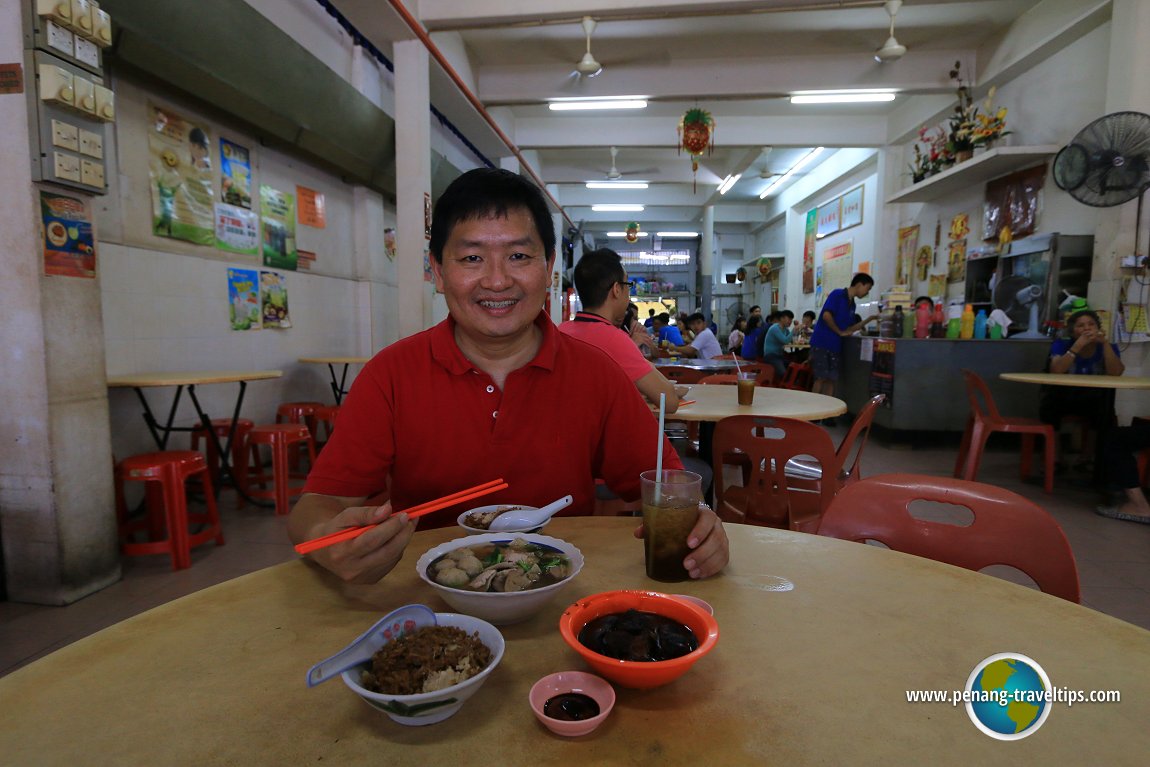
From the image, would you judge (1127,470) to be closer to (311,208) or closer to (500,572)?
(500,572)

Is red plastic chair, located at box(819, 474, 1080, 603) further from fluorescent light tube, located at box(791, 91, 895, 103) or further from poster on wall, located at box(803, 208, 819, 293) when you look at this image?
poster on wall, located at box(803, 208, 819, 293)

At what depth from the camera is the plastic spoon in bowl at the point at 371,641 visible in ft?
1.92

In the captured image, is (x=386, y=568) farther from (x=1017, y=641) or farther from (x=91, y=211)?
(x=91, y=211)

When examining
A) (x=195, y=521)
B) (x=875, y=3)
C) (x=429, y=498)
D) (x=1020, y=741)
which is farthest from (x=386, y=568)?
(x=875, y=3)

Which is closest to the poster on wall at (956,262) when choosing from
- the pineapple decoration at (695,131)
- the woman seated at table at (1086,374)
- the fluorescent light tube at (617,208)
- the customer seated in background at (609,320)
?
the woman seated at table at (1086,374)

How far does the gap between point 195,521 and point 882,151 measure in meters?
10.2

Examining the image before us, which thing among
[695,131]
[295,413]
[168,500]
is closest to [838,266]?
[695,131]

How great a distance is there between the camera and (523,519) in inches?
42.9

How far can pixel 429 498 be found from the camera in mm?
1388

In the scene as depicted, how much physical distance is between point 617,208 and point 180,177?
524 inches

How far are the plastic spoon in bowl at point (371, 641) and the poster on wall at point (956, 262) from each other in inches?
326

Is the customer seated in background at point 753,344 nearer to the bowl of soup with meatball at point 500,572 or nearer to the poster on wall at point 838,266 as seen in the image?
the poster on wall at point 838,266

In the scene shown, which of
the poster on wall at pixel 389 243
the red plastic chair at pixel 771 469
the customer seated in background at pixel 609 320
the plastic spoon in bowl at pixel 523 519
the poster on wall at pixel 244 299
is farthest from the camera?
the poster on wall at pixel 389 243

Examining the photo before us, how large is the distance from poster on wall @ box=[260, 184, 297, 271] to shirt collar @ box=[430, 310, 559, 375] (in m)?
3.90
